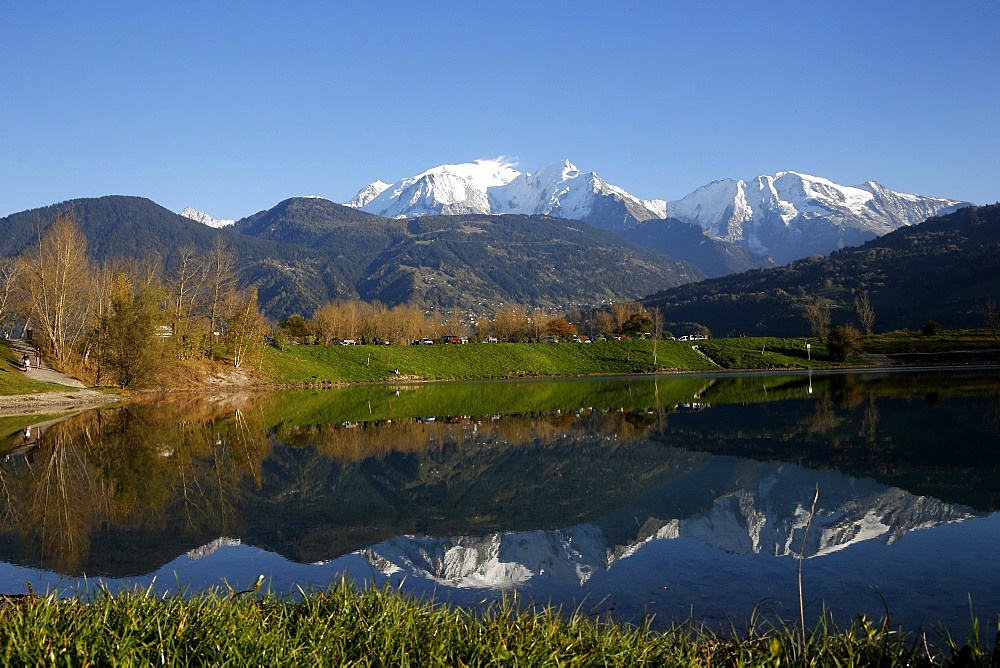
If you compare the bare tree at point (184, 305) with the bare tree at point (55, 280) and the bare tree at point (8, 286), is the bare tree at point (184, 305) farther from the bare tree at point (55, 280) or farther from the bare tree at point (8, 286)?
the bare tree at point (8, 286)

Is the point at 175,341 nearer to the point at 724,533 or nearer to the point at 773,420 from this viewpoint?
the point at 773,420

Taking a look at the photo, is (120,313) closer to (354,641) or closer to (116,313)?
(116,313)

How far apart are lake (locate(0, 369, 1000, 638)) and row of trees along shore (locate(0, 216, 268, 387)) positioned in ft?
100

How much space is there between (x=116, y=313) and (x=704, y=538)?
208ft

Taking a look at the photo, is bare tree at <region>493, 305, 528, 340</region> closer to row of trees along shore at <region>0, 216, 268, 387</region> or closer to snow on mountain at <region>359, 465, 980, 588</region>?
row of trees along shore at <region>0, 216, 268, 387</region>

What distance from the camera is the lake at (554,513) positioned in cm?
1168

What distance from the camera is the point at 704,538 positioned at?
14930mm

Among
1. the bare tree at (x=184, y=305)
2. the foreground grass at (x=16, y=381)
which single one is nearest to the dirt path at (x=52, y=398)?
the foreground grass at (x=16, y=381)

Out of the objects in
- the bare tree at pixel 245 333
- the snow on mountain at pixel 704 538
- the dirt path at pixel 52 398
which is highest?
the bare tree at pixel 245 333

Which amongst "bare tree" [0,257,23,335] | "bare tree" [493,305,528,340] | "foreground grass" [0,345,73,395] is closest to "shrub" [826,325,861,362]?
"bare tree" [493,305,528,340]

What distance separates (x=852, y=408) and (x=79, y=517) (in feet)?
123

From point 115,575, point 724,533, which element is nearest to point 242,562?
point 115,575

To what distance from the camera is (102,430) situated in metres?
36.9

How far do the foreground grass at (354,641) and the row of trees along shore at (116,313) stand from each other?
64197mm
